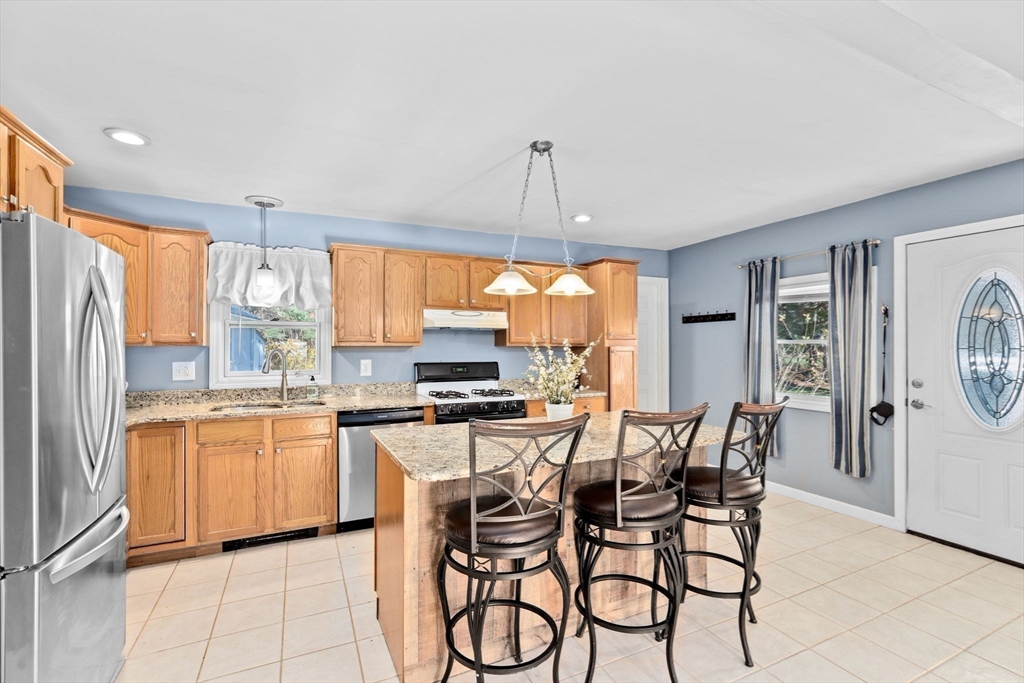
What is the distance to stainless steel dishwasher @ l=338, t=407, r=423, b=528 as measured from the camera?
365 centimetres

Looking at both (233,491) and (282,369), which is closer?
(233,491)

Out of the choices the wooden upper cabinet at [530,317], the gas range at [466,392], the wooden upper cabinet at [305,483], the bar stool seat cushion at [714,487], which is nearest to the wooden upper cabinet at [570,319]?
the wooden upper cabinet at [530,317]

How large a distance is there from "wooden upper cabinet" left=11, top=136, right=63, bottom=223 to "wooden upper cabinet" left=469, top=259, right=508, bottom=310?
284 cm

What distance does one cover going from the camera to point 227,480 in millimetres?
3348

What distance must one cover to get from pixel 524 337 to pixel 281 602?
116 inches

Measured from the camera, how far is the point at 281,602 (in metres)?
2.69

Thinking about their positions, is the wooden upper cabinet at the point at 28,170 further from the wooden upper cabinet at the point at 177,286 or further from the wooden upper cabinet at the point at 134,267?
the wooden upper cabinet at the point at 177,286

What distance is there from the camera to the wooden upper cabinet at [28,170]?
1.95 metres

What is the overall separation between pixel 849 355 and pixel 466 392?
3.20 metres

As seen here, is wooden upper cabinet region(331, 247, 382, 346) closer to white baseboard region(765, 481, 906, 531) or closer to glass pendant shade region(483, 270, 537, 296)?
glass pendant shade region(483, 270, 537, 296)

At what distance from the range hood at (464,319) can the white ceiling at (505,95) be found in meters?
1.09

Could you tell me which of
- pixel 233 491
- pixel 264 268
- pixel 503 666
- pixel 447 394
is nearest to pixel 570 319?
pixel 447 394

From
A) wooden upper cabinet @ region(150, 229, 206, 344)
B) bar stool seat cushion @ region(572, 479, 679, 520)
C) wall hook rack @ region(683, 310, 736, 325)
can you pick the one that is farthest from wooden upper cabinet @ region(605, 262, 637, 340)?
wooden upper cabinet @ region(150, 229, 206, 344)

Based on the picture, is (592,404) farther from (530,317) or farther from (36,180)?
(36,180)
